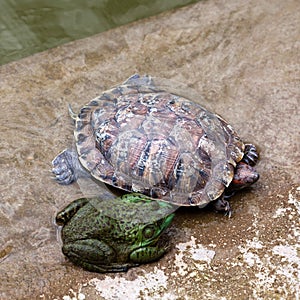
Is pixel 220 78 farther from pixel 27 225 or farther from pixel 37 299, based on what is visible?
pixel 37 299

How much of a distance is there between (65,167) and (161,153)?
942 mm

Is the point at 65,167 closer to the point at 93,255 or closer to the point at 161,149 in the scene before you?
the point at 161,149

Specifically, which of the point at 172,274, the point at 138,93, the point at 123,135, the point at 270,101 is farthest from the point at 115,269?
the point at 270,101

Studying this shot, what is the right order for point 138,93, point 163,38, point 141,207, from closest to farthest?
1. point 141,207
2. point 138,93
3. point 163,38

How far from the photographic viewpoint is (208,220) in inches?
173

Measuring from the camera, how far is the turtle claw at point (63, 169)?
4.64m

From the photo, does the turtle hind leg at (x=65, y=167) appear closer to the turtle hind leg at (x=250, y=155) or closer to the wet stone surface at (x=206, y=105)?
the wet stone surface at (x=206, y=105)

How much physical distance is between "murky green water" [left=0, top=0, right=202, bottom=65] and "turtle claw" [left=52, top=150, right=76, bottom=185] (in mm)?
2324

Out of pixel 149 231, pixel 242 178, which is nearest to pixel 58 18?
pixel 242 178

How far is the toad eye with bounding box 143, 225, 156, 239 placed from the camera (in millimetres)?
3984

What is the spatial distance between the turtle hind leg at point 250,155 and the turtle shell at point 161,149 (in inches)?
5.9

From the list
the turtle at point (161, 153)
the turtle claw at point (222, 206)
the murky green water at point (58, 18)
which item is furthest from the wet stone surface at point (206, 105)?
the murky green water at point (58, 18)

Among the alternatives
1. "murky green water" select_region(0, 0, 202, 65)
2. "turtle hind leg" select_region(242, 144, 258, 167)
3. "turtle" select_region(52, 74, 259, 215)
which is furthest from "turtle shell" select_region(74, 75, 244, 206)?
"murky green water" select_region(0, 0, 202, 65)

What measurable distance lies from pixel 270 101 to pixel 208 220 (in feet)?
5.65
